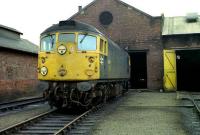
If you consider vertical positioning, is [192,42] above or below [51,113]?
above

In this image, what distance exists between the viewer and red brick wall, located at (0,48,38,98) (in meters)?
19.1

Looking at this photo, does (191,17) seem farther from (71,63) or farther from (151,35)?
(71,63)

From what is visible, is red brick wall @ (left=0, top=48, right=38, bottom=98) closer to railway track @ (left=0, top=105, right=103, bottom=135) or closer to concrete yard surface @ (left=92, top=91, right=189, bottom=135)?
railway track @ (left=0, top=105, right=103, bottom=135)

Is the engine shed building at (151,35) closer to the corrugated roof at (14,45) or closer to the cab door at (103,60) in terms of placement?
the corrugated roof at (14,45)

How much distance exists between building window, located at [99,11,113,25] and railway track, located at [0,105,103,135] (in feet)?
57.6

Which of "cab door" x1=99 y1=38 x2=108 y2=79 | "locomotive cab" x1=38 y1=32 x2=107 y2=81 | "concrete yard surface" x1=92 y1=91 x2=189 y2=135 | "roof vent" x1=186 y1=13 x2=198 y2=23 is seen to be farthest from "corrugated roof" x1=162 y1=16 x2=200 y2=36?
"locomotive cab" x1=38 y1=32 x2=107 y2=81

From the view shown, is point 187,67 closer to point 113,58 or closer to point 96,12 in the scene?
point 96,12

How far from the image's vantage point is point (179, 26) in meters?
28.1

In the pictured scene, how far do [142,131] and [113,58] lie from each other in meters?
7.01

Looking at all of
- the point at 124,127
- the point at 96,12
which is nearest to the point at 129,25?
the point at 96,12

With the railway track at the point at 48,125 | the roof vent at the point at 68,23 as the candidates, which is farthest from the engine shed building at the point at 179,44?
the railway track at the point at 48,125

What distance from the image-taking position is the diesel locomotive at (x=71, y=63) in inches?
459

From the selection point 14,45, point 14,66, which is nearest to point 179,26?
point 14,45

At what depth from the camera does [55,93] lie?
38.7 ft
